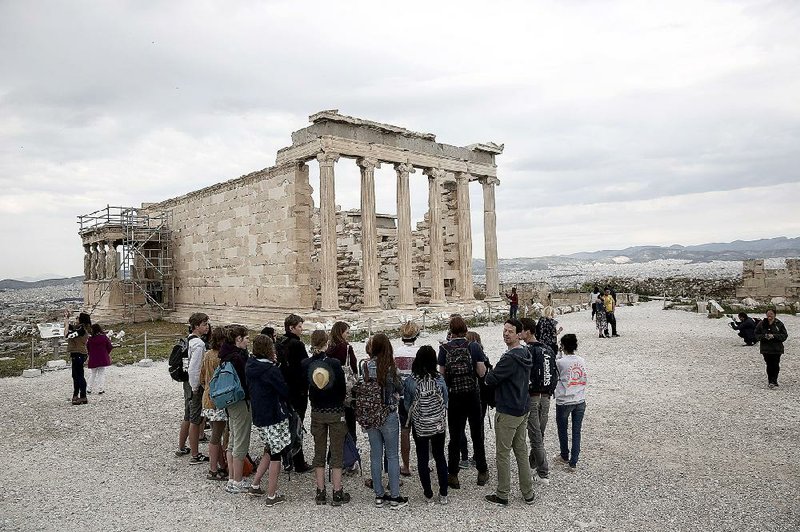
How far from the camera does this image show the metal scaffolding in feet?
96.7

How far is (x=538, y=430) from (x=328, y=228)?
1583cm

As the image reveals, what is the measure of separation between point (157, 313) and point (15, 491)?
2588 cm

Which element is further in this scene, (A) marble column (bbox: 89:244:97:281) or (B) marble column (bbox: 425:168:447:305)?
(A) marble column (bbox: 89:244:97:281)

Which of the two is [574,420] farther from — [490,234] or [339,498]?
[490,234]

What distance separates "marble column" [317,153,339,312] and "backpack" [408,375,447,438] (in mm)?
15575

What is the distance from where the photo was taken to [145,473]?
7031 mm

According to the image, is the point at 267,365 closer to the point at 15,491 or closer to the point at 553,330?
the point at 15,491

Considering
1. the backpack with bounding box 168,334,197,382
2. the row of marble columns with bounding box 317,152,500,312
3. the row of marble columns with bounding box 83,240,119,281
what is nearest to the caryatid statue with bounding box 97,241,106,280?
the row of marble columns with bounding box 83,240,119,281

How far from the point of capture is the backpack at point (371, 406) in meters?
5.75

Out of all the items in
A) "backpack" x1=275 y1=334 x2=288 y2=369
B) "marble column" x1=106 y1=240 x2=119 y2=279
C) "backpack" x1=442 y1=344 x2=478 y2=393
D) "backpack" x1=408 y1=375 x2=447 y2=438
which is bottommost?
"backpack" x1=408 y1=375 x2=447 y2=438

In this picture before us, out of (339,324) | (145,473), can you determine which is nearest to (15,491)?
(145,473)

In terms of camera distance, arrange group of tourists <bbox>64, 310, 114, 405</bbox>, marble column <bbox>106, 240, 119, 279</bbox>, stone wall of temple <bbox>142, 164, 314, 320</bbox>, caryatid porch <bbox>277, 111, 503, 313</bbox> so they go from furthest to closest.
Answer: marble column <bbox>106, 240, 119, 279</bbox>
stone wall of temple <bbox>142, 164, 314, 320</bbox>
caryatid porch <bbox>277, 111, 503, 313</bbox>
group of tourists <bbox>64, 310, 114, 405</bbox>

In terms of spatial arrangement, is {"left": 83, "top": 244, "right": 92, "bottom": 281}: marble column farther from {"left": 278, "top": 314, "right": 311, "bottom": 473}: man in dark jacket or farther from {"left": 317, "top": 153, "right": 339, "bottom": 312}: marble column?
{"left": 278, "top": 314, "right": 311, "bottom": 473}: man in dark jacket

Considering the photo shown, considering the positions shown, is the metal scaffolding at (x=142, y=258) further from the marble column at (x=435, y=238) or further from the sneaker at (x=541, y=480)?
the sneaker at (x=541, y=480)
